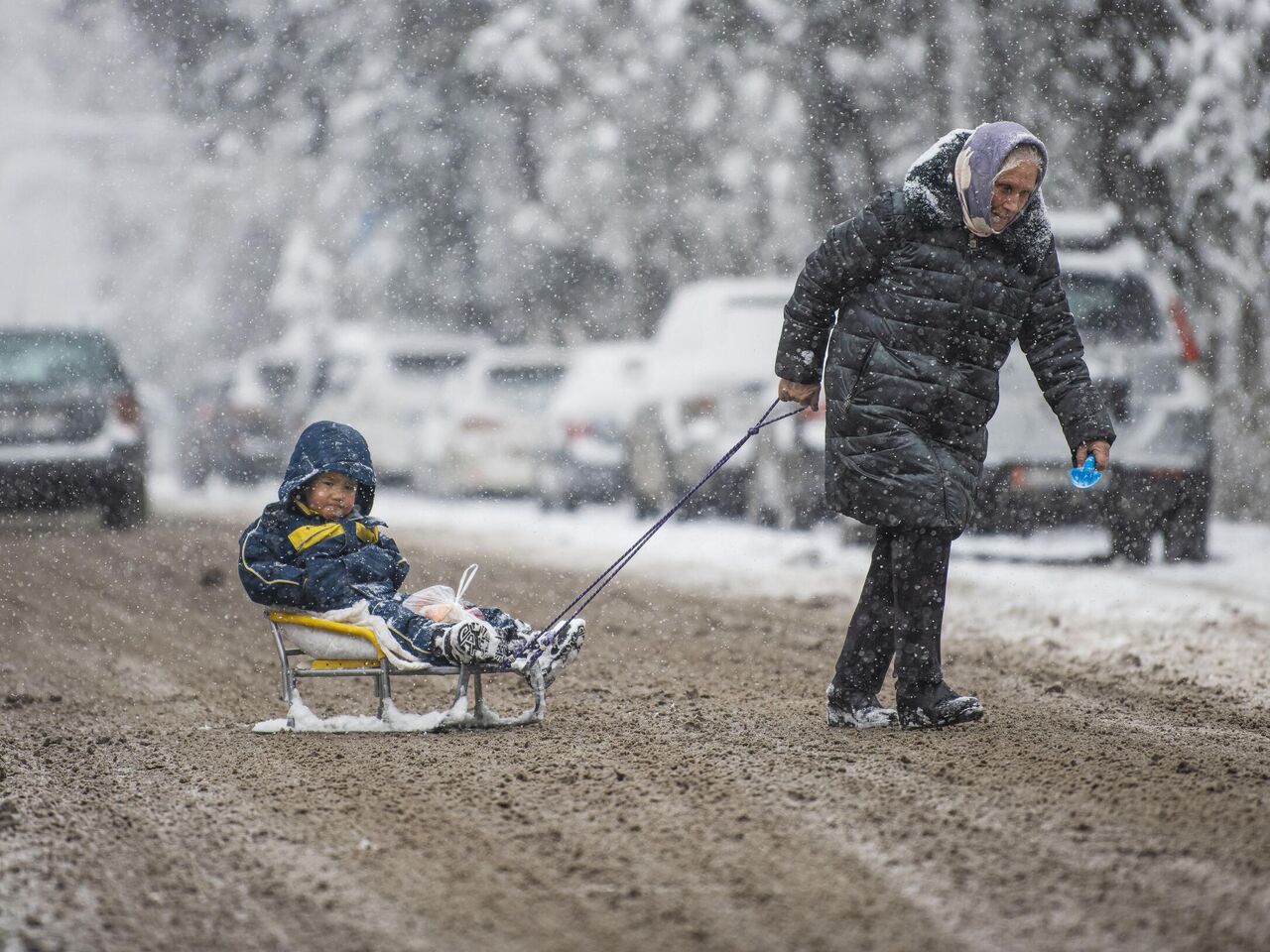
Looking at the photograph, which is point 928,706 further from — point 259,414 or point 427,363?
point 259,414

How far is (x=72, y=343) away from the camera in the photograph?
16328 millimetres

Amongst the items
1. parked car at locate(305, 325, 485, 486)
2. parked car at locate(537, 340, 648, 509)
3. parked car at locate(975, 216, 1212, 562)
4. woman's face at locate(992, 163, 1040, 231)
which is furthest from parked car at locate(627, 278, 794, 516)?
woman's face at locate(992, 163, 1040, 231)

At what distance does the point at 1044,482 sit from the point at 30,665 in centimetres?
621

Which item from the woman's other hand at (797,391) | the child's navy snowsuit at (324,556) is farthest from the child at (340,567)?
the woman's other hand at (797,391)

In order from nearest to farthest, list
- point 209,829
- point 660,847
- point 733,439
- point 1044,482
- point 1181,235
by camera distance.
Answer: point 660,847
point 209,829
point 1044,482
point 733,439
point 1181,235

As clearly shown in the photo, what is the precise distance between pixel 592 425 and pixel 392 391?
4335 mm

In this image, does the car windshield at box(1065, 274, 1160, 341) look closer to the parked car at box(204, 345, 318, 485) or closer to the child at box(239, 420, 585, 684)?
the child at box(239, 420, 585, 684)

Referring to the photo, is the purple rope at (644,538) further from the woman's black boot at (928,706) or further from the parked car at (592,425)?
the parked car at (592,425)

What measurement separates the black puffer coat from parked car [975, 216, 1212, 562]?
5.38 meters

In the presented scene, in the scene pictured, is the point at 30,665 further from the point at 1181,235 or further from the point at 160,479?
the point at 160,479

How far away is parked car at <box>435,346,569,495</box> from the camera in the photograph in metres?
19.2

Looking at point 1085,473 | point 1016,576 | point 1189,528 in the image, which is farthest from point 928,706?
point 1189,528

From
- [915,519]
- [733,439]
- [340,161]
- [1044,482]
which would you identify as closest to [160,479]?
[340,161]

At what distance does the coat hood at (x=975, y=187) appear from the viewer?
5.54 metres
